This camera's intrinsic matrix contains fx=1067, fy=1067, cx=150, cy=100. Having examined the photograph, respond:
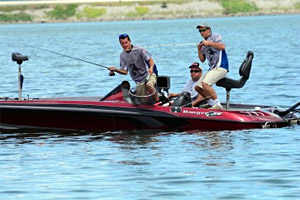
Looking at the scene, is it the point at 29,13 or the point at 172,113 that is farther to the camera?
the point at 29,13

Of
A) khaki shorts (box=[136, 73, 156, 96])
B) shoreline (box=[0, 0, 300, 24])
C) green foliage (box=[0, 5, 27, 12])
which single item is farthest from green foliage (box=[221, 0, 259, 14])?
khaki shorts (box=[136, 73, 156, 96])

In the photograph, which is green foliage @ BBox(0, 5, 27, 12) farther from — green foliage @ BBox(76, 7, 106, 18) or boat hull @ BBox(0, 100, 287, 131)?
boat hull @ BBox(0, 100, 287, 131)

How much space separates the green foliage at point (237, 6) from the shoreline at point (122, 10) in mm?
287

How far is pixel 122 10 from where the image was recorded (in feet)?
517

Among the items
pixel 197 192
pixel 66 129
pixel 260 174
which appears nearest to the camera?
pixel 197 192

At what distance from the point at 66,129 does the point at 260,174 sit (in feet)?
16.8

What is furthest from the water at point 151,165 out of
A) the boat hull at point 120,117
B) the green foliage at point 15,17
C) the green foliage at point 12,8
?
the green foliage at point 15,17

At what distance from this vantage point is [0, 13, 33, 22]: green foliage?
15575 cm

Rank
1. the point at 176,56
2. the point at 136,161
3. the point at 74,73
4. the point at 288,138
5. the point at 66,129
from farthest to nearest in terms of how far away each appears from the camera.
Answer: the point at 176,56
the point at 74,73
the point at 66,129
the point at 288,138
the point at 136,161

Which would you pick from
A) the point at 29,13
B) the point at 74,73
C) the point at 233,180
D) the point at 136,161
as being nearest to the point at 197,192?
the point at 233,180

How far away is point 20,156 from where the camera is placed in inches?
620

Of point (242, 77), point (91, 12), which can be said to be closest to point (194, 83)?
point (242, 77)

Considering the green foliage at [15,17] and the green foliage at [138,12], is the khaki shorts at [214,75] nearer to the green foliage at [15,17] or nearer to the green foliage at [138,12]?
the green foliage at [138,12]

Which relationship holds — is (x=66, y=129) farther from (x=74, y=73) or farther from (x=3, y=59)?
(x=3, y=59)
